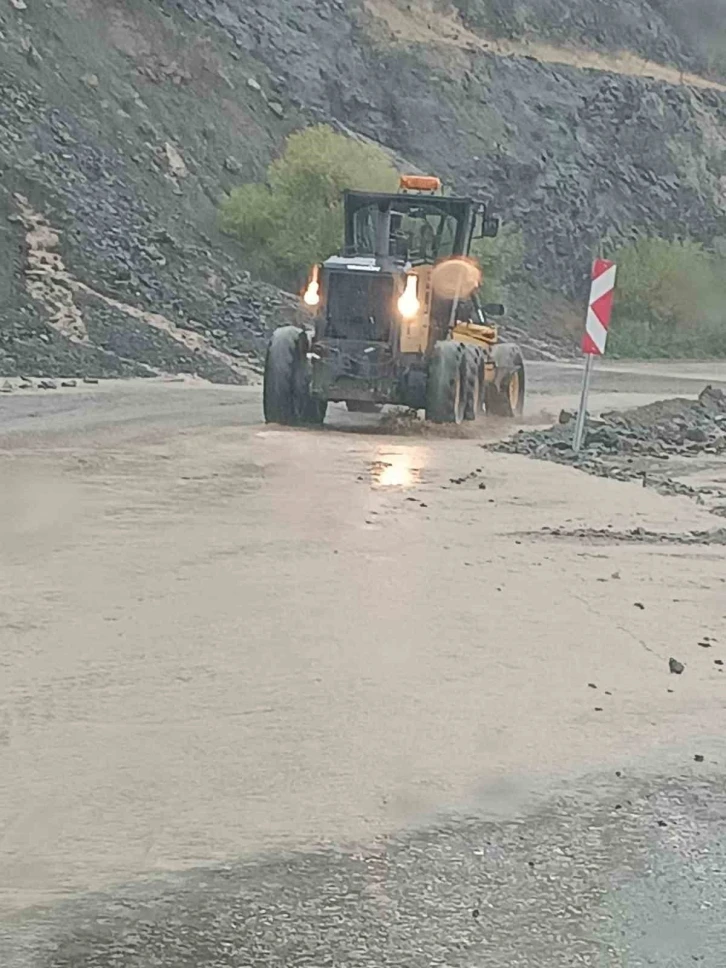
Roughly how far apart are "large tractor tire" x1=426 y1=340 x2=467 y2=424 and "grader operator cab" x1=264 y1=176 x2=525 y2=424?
13 millimetres

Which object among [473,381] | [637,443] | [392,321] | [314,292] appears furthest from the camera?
[473,381]

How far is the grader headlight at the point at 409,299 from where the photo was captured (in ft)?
72.4

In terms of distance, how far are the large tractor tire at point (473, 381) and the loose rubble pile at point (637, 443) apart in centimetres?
123

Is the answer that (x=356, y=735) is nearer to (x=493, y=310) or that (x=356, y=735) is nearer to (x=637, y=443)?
(x=637, y=443)

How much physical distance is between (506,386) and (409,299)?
14.7ft

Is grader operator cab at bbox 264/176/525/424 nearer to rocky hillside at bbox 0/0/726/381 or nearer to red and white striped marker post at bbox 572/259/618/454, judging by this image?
red and white striped marker post at bbox 572/259/618/454

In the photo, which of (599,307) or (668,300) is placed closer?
(599,307)

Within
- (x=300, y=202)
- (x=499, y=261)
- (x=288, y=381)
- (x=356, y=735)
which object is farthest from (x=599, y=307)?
(x=499, y=261)

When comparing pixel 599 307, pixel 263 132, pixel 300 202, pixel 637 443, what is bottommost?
pixel 637 443

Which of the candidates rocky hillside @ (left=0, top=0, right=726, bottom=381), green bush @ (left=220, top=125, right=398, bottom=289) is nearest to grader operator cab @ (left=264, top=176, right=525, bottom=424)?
rocky hillside @ (left=0, top=0, right=726, bottom=381)

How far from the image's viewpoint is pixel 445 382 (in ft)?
72.7

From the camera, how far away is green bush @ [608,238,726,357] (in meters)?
67.8

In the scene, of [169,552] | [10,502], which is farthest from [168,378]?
[169,552]

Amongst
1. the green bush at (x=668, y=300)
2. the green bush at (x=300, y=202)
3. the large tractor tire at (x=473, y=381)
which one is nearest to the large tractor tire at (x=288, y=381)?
the large tractor tire at (x=473, y=381)
